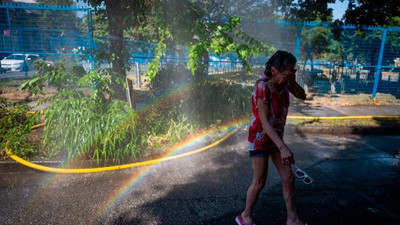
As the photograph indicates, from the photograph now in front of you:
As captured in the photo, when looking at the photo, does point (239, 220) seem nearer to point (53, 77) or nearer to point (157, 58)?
point (157, 58)

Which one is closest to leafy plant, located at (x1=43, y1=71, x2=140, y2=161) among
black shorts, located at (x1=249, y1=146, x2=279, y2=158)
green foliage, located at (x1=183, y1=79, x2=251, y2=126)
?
green foliage, located at (x1=183, y1=79, x2=251, y2=126)

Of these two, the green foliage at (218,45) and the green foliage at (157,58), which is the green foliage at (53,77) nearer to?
the green foliage at (157,58)

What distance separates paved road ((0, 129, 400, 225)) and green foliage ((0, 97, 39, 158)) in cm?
36

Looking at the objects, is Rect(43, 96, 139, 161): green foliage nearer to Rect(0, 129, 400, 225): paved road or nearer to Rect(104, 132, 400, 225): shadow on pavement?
Rect(0, 129, 400, 225): paved road

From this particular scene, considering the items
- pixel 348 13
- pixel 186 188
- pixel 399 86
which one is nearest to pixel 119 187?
pixel 186 188

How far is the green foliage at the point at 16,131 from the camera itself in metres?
4.36

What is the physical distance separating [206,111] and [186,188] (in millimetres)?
2871

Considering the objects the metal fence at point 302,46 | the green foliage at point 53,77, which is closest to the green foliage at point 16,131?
the green foliage at point 53,77

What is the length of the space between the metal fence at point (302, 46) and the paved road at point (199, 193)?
449 cm

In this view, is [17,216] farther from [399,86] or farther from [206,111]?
[399,86]

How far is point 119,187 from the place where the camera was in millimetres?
3723

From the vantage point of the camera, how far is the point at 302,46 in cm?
1016

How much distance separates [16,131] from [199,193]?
3640mm

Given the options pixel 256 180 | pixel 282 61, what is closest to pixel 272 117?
pixel 282 61
